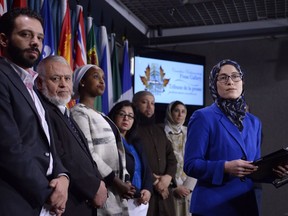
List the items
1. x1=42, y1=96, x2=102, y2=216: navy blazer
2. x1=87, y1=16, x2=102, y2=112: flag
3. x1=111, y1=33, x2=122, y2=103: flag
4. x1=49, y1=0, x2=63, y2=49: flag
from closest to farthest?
x1=42, y1=96, x2=102, y2=216: navy blazer, x1=49, y1=0, x2=63, y2=49: flag, x1=87, y1=16, x2=102, y2=112: flag, x1=111, y1=33, x2=122, y2=103: flag

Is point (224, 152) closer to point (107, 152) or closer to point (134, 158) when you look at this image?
point (107, 152)

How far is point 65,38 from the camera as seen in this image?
369 centimetres

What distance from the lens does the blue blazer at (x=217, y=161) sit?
1.79 m

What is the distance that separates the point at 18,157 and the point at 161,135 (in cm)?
221

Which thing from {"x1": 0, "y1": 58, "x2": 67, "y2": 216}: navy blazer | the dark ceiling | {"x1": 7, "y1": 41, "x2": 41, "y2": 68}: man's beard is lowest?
{"x1": 0, "y1": 58, "x2": 67, "y2": 216}: navy blazer

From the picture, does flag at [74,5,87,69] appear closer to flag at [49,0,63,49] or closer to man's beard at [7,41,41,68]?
flag at [49,0,63,49]

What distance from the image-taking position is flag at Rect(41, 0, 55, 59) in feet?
11.3

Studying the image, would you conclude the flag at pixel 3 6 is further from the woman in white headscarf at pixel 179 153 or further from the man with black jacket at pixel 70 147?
the woman in white headscarf at pixel 179 153

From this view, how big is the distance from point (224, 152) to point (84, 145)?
0.65m

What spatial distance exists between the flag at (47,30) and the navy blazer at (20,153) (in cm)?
199

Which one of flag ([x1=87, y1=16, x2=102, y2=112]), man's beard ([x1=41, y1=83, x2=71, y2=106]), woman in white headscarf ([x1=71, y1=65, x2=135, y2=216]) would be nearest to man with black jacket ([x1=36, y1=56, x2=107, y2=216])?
man's beard ([x1=41, y1=83, x2=71, y2=106])

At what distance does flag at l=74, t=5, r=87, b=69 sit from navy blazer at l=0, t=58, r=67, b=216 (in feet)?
8.00

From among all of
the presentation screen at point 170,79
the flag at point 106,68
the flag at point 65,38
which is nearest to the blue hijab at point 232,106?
the flag at point 65,38

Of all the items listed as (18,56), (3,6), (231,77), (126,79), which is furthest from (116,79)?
(18,56)
